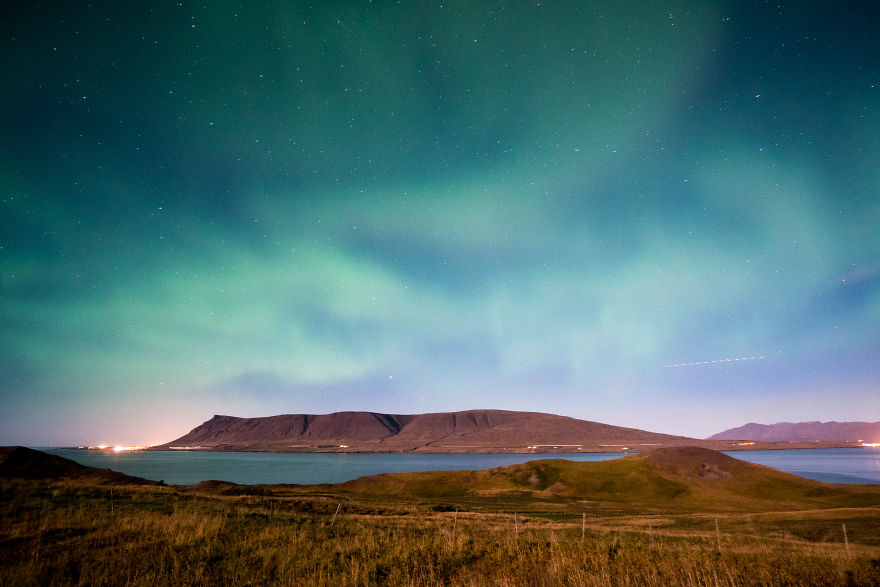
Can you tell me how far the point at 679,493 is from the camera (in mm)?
74500

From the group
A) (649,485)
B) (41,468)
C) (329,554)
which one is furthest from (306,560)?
(41,468)

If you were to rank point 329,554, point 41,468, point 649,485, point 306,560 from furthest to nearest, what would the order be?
1. point 649,485
2. point 41,468
3. point 329,554
4. point 306,560

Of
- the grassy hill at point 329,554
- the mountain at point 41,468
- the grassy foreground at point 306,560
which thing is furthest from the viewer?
the mountain at point 41,468

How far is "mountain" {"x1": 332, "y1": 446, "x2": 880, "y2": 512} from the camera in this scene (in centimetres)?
6731

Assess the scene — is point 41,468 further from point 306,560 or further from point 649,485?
point 649,485

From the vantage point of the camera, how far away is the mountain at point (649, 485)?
6731cm

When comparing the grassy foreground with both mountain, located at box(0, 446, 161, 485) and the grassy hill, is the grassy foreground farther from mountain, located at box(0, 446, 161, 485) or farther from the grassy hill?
mountain, located at box(0, 446, 161, 485)

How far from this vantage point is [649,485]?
7844 cm

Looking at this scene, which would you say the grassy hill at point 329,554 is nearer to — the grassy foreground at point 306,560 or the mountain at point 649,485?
the grassy foreground at point 306,560

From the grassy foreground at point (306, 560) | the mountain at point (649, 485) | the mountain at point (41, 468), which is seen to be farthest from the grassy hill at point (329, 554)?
the mountain at point (41, 468)

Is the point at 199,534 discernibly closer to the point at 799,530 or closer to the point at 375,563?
the point at 375,563

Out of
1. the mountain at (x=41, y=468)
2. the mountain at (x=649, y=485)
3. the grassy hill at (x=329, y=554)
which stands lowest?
the mountain at (x=649, y=485)

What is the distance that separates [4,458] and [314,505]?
63933mm

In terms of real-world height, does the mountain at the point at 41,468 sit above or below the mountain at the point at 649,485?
above
